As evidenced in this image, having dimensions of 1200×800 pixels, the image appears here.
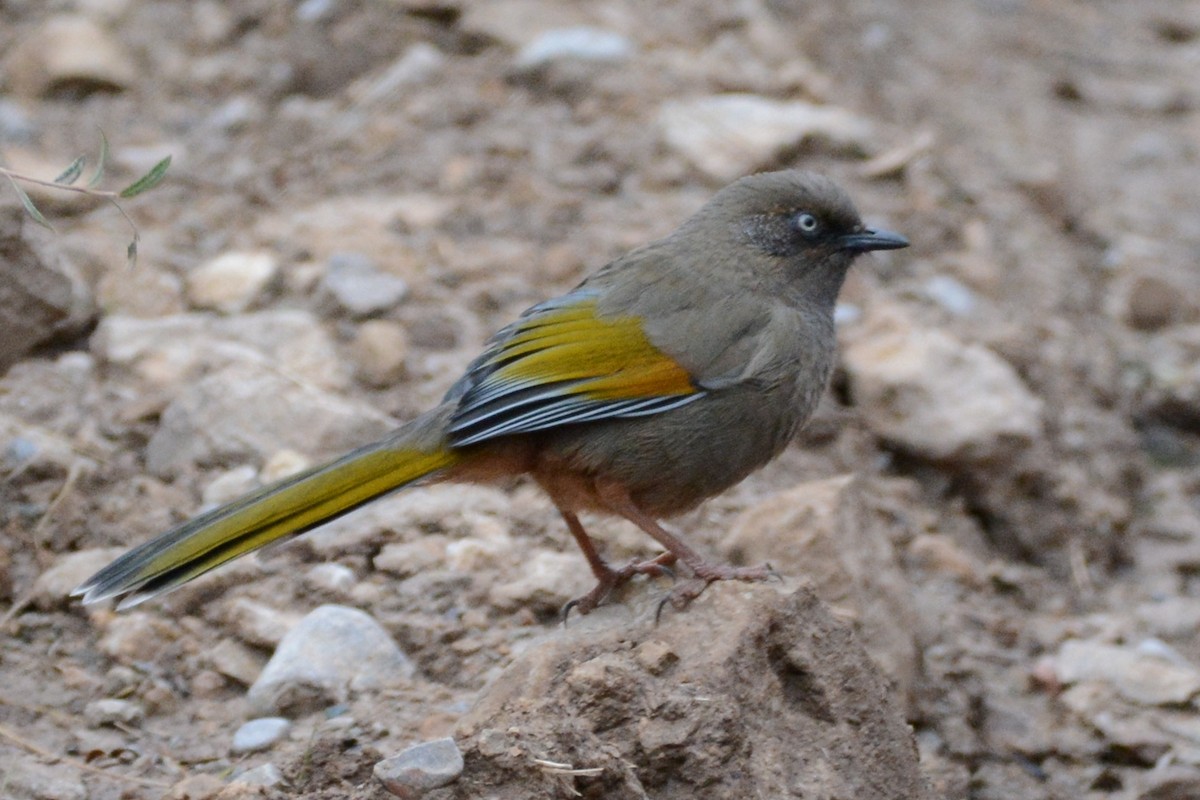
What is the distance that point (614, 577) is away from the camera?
4496 millimetres

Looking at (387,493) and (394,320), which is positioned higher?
(387,493)

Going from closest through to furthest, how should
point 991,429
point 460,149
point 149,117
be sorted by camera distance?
point 991,429, point 460,149, point 149,117

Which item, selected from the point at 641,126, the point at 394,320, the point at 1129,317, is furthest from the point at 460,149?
the point at 1129,317

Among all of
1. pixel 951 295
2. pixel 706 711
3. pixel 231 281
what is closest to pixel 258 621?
pixel 706 711

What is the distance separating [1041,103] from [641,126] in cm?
335

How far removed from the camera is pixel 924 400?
6.09 m

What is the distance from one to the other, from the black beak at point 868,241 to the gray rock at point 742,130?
2198 mm

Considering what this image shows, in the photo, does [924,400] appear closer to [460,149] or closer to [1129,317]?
[1129,317]

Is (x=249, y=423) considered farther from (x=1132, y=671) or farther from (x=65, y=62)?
(x=65, y=62)

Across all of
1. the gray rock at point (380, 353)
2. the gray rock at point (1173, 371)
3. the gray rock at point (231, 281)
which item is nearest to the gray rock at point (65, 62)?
the gray rock at point (231, 281)

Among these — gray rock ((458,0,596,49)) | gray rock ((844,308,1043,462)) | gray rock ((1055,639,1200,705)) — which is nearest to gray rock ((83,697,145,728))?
gray rock ((1055,639,1200,705))

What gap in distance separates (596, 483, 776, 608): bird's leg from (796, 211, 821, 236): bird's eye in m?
1.12

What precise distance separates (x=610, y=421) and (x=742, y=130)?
334 cm

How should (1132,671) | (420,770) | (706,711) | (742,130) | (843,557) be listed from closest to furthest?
(420,770)
(706,711)
(843,557)
(1132,671)
(742,130)
